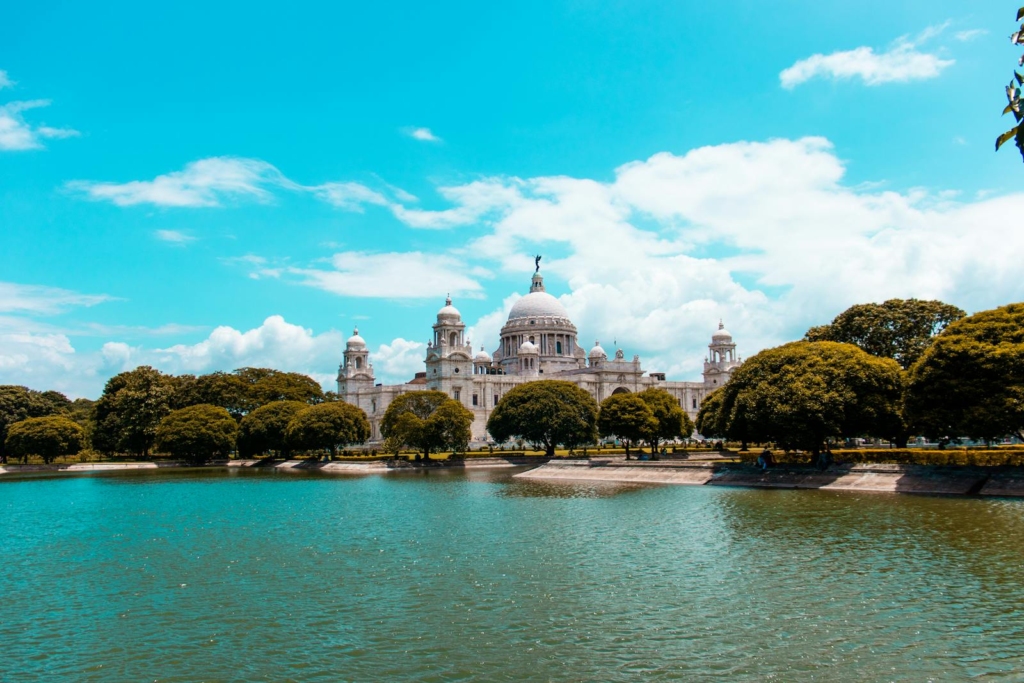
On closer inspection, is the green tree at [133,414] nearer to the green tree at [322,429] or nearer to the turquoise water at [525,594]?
the green tree at [322,429]

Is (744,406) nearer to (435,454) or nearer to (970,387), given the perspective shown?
(970,387)

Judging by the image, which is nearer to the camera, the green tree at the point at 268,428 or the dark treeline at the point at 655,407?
the dark treeline at the point at 655,407

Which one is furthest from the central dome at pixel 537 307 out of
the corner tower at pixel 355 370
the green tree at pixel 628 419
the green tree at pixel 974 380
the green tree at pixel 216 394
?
the green tree at pixel 974 380

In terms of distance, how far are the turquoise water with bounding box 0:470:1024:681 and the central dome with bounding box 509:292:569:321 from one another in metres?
97.9

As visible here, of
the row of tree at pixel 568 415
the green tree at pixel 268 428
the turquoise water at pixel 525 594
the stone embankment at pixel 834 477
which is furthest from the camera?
the green tree at pixel 268 428

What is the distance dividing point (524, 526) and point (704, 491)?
17.8 metres

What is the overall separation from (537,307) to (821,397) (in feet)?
299

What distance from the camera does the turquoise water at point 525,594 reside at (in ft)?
49.7

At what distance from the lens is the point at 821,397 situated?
45219mm

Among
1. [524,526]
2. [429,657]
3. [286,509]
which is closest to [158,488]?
[286,509]

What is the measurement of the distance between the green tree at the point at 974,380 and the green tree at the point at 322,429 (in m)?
52.7

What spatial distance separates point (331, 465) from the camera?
251ft

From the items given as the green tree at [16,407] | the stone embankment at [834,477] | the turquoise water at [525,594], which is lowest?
the turquoise water at [525,594]

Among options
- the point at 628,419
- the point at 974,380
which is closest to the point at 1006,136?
the point at 974,380
